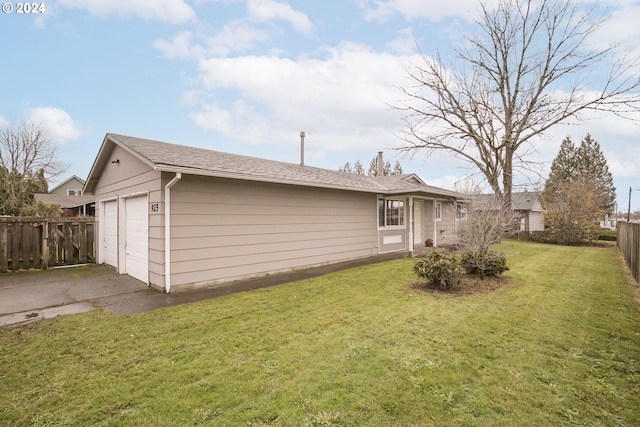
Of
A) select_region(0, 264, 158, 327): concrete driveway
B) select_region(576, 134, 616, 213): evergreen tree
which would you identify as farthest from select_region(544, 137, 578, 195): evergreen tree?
select_region(0, 264, 158, 327): concrete driveway

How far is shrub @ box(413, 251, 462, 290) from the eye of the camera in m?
6.31

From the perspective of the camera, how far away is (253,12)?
32.4 ft

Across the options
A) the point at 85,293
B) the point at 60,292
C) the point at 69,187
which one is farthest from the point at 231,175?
A: the point at 69,187

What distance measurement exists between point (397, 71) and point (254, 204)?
10.2 m

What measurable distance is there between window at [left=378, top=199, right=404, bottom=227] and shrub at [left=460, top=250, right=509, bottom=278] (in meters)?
5.08

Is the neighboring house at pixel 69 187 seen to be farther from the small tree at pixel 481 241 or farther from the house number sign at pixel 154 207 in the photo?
the small tree at pixel 481 241

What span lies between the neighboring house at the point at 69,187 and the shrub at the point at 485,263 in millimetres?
43263

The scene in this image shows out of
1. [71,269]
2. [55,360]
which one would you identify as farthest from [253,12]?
[55,360]

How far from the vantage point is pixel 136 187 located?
24.4 ft

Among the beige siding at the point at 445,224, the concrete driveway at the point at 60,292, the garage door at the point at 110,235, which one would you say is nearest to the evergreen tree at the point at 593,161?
the beige siding at the point at 445,224

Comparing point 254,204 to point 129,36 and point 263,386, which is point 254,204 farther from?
point 129,36

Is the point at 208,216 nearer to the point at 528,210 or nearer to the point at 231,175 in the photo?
the point at 231,175

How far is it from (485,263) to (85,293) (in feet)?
30.0

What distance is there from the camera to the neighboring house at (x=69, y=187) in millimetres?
35688
